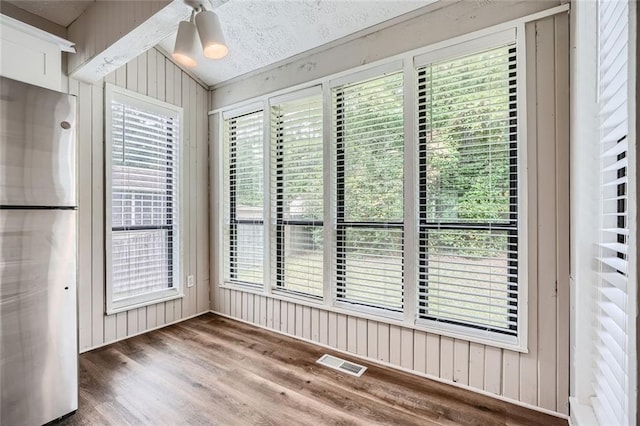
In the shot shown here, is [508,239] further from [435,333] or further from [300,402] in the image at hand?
[300,402]

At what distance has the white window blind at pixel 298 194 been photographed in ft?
8.84

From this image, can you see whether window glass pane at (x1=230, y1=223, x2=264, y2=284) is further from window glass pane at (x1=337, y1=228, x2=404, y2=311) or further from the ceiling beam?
the ceiling beam

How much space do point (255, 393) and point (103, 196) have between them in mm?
2090

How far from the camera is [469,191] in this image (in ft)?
6.51

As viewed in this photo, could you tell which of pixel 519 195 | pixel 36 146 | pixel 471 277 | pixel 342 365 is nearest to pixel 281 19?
pixel 36 146

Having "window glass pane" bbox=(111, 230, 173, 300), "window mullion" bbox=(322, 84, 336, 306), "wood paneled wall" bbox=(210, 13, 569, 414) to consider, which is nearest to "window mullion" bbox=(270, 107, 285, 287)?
"window mullion" bbox=(322, 84, 336, 306)

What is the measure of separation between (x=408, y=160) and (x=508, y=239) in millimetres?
821

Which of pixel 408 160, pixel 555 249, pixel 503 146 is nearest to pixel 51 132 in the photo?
pixel 408 160

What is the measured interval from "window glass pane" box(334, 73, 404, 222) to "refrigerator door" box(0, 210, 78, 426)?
1.88 metres

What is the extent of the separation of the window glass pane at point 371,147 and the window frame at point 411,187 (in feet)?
0.23

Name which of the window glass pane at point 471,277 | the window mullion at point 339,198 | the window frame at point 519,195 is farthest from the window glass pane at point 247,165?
the window frame at point 519,195

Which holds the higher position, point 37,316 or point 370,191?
point 370,191

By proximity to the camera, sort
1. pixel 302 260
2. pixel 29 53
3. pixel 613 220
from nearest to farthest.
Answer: pixel 613 220 → pixel 29 53 → pixel 302 260

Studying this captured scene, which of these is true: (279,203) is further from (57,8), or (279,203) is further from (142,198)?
(57,8)
